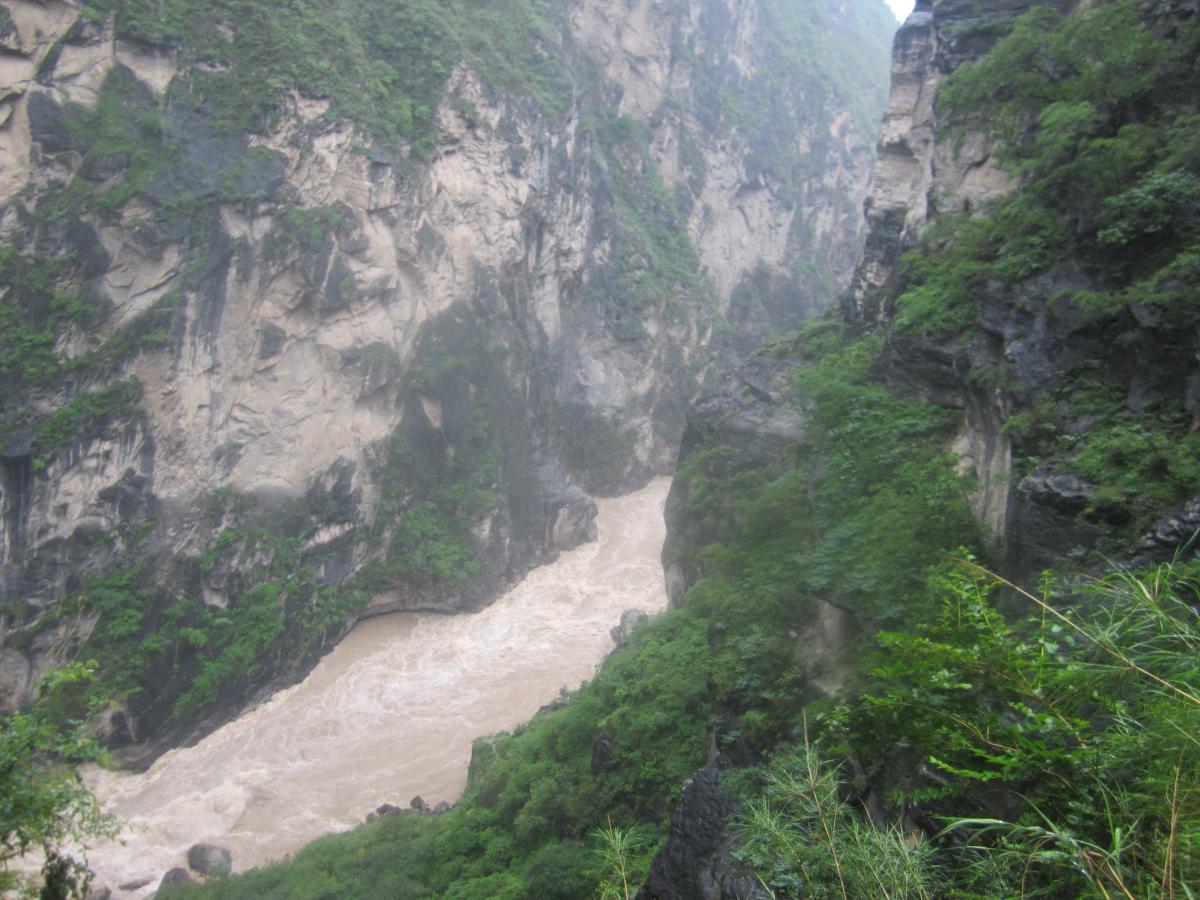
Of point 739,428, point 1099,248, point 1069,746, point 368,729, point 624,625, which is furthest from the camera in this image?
point 624,625

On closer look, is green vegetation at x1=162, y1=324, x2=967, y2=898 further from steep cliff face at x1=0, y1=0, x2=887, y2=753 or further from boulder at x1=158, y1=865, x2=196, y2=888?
steep cliff face at x1=0, y1=0, x2=887, y2=753

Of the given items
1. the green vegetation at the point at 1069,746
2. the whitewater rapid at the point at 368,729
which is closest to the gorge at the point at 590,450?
the green vegetation at the point at 1069,746

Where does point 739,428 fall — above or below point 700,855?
above

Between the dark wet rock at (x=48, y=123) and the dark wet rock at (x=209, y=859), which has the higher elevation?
the dark wet rock at (x=48, y=123)

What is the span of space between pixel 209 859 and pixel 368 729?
487cm

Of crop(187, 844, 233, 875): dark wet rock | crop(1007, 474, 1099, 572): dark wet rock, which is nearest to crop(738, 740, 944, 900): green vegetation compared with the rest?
crop(1007, 474, 1099, 572): dark wet rock

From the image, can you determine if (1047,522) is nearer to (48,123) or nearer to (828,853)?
(828,853)

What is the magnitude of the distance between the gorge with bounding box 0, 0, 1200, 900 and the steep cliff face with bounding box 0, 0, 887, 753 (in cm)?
13

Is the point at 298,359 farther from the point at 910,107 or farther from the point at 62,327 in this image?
the point at 910,107

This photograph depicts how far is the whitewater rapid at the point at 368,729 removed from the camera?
55.2ft

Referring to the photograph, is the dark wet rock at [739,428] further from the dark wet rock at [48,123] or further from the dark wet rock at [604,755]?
the dark wet rock at [48,123]

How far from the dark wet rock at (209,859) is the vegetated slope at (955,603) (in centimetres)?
205

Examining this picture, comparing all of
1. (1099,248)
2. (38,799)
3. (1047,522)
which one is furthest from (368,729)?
(1099,248)

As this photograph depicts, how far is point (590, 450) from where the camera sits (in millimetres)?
33719
